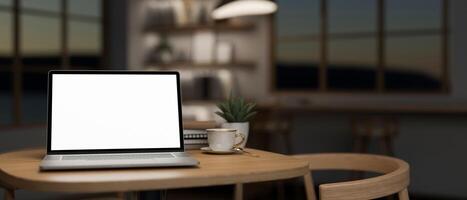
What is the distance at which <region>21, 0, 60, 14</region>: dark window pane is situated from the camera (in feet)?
Answer: 19.1

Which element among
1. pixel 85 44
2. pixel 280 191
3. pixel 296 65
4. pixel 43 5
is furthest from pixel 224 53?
pixel 43 5

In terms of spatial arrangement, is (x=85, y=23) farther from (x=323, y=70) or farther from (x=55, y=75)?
(x=55, y=75)

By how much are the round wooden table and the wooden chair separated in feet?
0.66

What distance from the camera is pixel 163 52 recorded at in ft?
22.1

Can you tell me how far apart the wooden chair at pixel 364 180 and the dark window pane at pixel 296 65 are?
14.5ft

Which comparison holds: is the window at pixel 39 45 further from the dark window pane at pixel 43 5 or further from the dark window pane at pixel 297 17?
the dark window pane at pixel 297 17

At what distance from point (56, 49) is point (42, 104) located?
661 mm

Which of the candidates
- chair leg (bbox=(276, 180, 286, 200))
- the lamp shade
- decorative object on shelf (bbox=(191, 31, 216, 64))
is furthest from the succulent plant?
decorative object on shelf (bbox=(191, 31, 216, 64))

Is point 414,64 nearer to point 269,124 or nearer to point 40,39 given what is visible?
point 269,124

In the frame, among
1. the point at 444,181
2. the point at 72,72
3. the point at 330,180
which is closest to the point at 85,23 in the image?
the point at 330,180

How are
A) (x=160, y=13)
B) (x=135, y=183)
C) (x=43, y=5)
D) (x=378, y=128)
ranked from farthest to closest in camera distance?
(x=160, y=13), (x=43, y=5), (x=378, y=128), (x=135, y=183)

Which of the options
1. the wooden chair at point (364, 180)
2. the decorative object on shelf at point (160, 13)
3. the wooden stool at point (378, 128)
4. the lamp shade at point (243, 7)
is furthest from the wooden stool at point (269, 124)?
the wooden chair at point (364, 180)

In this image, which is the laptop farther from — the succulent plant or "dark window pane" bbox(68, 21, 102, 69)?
"dark window pane" bbox(68, 21, 102, 69)

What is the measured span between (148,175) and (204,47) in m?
5.25
